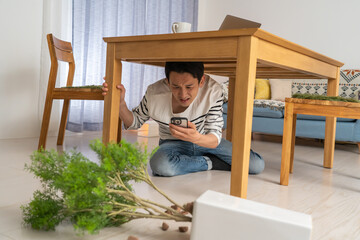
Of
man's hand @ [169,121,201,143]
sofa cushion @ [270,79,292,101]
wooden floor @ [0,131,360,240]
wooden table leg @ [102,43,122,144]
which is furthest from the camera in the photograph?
sofa cushion @ [270,79,292,101]

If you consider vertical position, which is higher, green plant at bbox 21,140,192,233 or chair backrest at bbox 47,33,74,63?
chair backrest at bbox 47,33,74,63

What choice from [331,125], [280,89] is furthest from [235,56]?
[280,89]

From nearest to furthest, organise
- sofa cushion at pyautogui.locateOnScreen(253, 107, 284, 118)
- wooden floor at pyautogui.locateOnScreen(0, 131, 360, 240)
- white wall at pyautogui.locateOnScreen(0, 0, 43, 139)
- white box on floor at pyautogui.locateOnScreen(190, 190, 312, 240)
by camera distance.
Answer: white box on floor at pyautogui.locateOnScreen(190, 190, 312, 240)
wooden floor at pyautogui.locateOnScreen(0, 131, 360, 240)
white wall at pyautogui.locateOnScreen(0, 0, 43, 139)
sofa cushion at pyautogui.locateOnScreen(253, 107, 284, 118)

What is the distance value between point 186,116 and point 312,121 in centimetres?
193

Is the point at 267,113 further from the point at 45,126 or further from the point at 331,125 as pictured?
the point at 45,126

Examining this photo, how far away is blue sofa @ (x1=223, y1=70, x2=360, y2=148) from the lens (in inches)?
117

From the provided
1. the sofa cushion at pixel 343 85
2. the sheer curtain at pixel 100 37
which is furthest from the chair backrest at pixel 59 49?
the sofa cushion at pixel 343 85

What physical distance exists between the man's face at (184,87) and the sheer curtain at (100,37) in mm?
1760

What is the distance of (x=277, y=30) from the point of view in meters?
4.29

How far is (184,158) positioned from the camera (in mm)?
1742

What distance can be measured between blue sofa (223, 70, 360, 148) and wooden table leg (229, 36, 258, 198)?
7.18 feet

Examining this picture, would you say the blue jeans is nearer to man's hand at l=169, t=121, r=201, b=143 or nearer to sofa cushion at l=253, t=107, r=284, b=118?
man's hand at l=169, t=121, r=201, b=143

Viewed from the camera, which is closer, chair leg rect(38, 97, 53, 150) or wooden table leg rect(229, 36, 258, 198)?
wooden table leg rect(229, 36, 258, 198)

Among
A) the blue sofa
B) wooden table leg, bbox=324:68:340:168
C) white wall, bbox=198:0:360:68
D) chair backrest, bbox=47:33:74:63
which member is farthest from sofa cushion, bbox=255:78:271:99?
chair backrest, bbox=47:33:74:63
